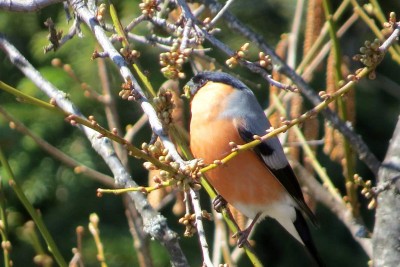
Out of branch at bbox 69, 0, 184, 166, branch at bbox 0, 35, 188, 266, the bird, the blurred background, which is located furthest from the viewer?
the blurred background

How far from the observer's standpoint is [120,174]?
5.82ft

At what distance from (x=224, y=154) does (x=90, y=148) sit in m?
2.18

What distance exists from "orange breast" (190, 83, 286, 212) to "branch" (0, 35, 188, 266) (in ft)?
1.92

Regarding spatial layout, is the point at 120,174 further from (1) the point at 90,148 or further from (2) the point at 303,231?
(1) the point at 90,148

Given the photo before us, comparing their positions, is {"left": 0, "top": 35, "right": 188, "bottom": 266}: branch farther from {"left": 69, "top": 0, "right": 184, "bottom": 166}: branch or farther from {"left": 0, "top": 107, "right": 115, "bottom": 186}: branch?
{"left": 0, "top": 107, "right": 115, "bottom": 186}: branch

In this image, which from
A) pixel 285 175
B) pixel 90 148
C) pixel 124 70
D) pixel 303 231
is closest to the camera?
pixel 124 70

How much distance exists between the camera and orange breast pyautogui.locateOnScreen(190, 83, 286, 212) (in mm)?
2412

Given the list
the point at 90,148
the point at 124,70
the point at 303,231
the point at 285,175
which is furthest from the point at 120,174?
the point at 90,148

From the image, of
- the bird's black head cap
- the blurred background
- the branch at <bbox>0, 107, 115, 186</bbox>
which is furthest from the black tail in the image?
the blurred background

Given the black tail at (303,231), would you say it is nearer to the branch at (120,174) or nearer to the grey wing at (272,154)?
the grey wing at (272,154)

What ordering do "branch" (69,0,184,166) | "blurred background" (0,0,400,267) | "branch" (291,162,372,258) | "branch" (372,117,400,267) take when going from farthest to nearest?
"blurred background" (0,0,400,267), "branch" (291,162,372,258), "branch" (372,117,400,267), "branch" (69,0,184,166)

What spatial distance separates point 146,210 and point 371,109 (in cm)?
374

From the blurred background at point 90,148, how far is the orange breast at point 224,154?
155 cm

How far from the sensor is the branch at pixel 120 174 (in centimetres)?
160
